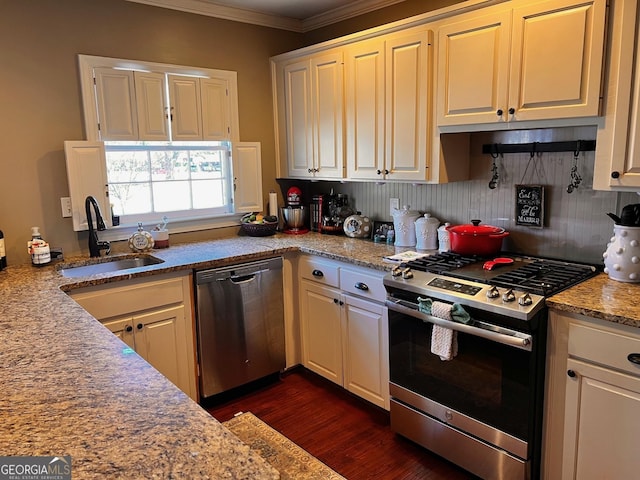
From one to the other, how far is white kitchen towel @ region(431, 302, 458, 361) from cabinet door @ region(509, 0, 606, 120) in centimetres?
98

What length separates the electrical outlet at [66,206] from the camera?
290cm

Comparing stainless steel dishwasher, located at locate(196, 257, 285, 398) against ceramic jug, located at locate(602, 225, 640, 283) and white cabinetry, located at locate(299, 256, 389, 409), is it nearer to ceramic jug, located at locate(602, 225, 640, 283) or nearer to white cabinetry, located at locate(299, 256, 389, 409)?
white cabinetry, located at locate(299, 256, 389, 409)

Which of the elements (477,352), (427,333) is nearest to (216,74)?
(427,333)

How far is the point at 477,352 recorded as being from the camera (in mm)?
2107

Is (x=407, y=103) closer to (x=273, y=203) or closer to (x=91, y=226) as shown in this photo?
(x=273, y=203)

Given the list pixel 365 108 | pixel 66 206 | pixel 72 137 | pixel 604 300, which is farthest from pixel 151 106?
pixel 604 300

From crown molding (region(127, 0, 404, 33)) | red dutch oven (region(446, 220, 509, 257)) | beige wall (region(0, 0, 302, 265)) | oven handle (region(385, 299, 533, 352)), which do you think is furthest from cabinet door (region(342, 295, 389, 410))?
crown molding (region(127, 0, 404, 33))

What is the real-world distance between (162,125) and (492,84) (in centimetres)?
207

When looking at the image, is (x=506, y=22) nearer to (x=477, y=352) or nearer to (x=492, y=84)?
(x=492, y=84)

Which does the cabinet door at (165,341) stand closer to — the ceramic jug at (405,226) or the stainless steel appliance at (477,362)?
the stainless steel appliance at (477,362)

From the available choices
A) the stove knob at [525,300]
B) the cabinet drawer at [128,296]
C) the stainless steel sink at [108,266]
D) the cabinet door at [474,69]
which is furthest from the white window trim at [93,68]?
the stove knob at [525,300]

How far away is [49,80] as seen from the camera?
2.80 m

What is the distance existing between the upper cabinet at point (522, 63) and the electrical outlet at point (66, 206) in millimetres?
2264

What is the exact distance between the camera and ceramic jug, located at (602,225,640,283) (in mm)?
2037
